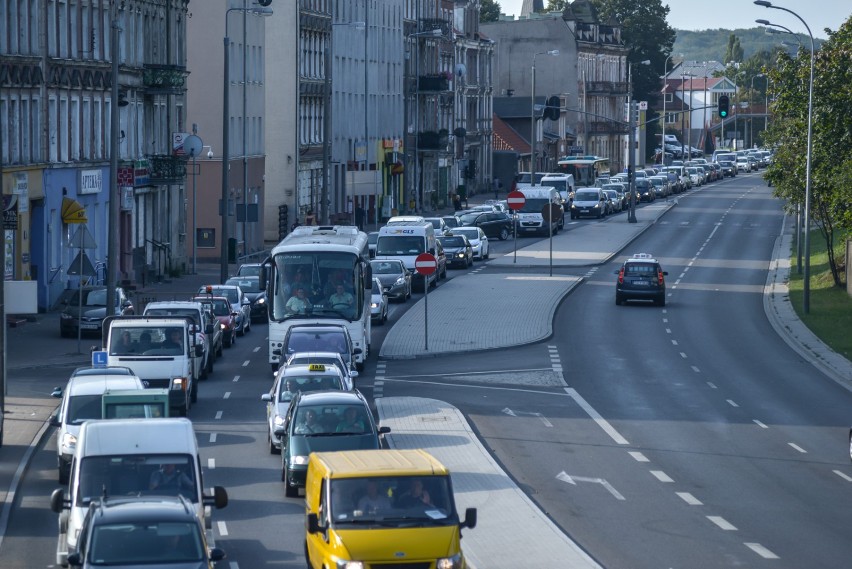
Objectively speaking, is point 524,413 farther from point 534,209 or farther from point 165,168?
point 534,209

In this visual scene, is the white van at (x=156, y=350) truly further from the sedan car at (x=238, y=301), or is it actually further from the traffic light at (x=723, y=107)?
the traffic light at (x=723, y=107)

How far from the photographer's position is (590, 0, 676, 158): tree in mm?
169250

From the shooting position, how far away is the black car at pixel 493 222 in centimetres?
8075

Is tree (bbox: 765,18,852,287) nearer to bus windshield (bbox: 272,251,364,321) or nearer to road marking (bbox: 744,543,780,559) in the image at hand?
bus windshield (bbox: 272,251,364,321)

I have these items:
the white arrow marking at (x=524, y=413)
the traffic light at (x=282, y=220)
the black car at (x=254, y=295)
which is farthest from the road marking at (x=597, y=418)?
the traffic light at (x=282, y=220)

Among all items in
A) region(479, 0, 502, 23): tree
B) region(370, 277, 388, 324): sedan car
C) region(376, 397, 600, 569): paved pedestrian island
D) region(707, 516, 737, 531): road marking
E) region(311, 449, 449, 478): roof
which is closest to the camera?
region(311, 449, 449, 478): roof

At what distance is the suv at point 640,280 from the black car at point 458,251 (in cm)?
1306

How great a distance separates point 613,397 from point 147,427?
1748cm

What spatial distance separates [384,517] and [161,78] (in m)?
46.1

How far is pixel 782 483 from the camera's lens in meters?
24.6

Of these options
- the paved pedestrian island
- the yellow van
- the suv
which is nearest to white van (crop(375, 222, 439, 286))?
the suv

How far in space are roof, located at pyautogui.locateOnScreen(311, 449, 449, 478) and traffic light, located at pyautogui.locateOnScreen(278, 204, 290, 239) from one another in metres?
62.2

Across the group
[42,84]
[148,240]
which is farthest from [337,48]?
[42,84]

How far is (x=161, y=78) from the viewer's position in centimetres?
5997
